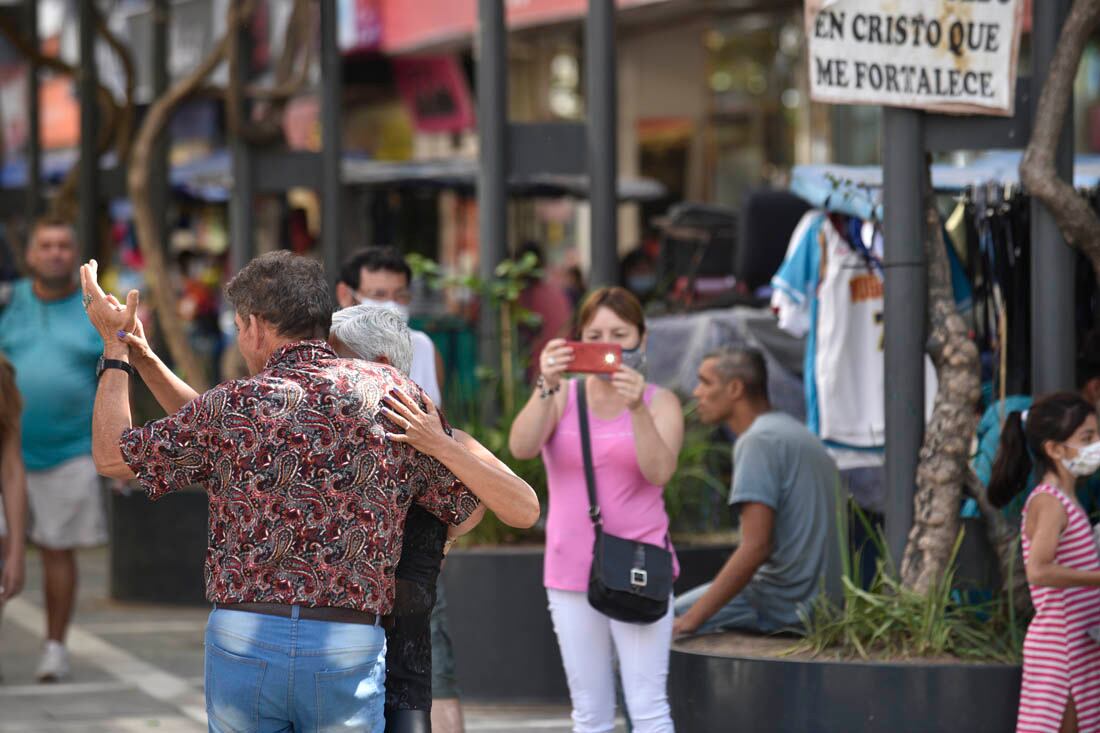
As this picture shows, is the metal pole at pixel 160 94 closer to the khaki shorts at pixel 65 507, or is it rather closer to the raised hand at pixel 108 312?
the khaki shorts at pixel 65 507

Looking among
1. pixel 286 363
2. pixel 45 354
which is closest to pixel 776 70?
pixel 45 354

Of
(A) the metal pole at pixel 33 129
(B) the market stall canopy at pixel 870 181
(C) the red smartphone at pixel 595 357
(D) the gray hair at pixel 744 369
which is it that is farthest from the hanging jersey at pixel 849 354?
(A) the metal pole at pixel 33 129

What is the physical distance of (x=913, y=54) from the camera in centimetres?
648

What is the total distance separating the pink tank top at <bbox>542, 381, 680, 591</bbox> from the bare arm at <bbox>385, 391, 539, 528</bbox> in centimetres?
167

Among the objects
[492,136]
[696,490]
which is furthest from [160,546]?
[696,490]

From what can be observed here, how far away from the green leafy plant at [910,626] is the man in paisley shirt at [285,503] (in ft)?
7.84

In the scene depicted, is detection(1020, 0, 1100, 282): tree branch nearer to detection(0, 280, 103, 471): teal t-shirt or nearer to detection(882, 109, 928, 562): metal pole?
detection(882, 109, 928, 562): metal pole

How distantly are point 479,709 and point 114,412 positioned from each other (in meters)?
4.04

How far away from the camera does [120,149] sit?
15523 millimetres

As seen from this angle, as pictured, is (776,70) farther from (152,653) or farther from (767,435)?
(767,435)

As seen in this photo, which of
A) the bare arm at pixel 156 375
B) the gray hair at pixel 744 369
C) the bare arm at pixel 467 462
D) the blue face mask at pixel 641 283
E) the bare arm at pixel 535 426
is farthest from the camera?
the blue face mask at pixel 641 283

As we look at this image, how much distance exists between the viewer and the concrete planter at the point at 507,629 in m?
7.80

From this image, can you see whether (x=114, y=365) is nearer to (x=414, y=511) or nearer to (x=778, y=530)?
(x=414, y=511)

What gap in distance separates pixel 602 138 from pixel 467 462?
17.3ft
